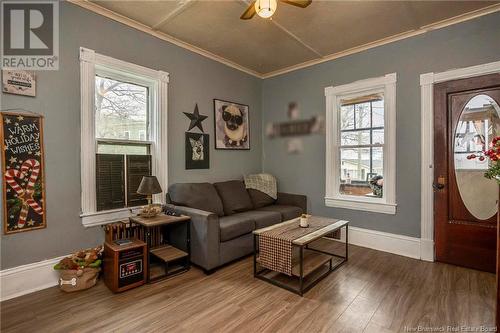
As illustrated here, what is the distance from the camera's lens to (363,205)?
3.47 m

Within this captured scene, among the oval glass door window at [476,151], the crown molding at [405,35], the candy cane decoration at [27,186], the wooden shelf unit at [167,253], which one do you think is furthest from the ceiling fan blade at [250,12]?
the oval glass door window at [476,151]

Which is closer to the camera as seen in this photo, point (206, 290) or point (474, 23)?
Answer: point (206, 290)

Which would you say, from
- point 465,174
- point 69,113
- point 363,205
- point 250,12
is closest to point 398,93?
point 465,174

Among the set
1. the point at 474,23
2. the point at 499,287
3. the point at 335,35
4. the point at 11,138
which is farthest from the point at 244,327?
the point at 474,23

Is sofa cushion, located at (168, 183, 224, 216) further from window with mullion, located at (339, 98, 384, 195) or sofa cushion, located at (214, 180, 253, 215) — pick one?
window with mullion, located at (339, 98, 384, 195)

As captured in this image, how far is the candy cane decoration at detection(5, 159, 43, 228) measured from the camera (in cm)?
213

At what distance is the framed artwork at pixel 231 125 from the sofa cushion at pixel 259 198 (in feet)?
2.64

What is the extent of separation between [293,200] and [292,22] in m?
2.52

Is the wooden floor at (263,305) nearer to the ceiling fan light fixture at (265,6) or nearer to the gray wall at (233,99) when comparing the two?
the gray wall at (233,99)

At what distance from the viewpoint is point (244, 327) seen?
5.82ft

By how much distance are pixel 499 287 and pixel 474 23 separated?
9.07ft

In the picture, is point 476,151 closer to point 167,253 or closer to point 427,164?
point 427,164

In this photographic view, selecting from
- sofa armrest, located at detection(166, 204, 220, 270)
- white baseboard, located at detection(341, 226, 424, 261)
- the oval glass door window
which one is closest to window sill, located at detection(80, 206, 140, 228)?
sofa armrest, located at detection(166, 204, 220, 270)

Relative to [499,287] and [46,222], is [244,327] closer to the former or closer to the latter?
[499,287]
